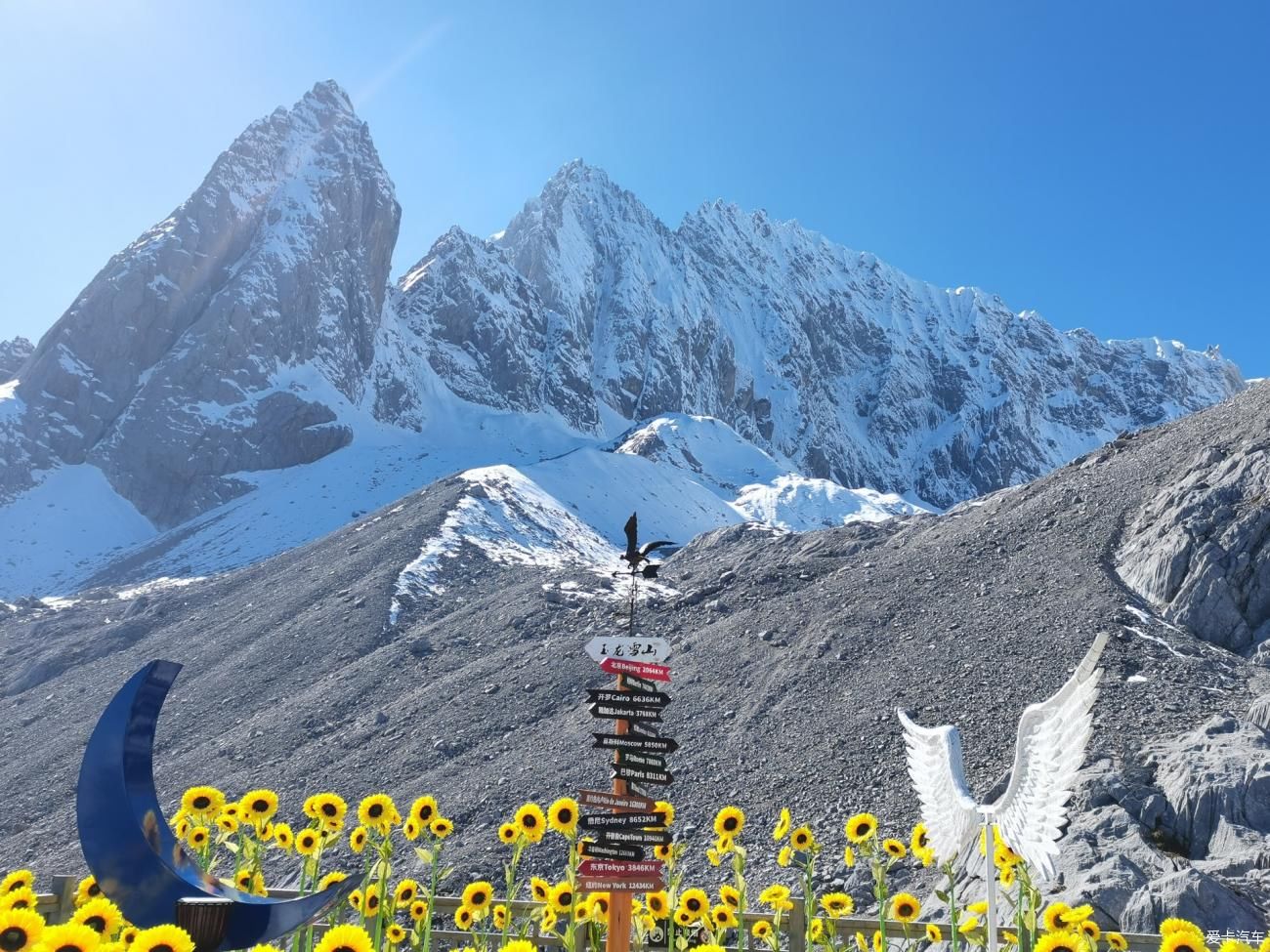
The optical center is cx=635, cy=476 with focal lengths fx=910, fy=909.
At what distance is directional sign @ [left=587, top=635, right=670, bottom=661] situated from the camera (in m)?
6.05

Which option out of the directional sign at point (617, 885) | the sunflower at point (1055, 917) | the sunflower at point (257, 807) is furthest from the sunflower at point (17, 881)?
the sunflower at point (1055, 917)

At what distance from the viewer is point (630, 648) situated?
6.07 metres

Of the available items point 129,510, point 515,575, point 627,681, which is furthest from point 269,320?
point 627,681

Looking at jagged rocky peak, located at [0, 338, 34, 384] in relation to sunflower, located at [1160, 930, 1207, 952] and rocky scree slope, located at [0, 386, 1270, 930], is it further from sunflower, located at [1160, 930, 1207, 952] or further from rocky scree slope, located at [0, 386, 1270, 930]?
sunflower, located at [1160, 930, 1207, 952]

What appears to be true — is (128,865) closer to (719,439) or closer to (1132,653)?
(1132,653)

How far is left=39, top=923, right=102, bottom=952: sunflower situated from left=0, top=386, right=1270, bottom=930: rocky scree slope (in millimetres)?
11121

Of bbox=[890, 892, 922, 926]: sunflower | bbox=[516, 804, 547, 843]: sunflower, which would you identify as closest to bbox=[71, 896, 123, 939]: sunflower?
bbox=[516, 804, 547, 843]: sunflower

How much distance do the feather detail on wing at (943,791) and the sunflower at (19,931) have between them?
3846 millimetres

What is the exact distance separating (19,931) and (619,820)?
3283 mm

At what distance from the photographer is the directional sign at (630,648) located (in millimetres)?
6047

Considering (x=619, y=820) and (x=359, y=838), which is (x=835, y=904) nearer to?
(x=619, y=820)

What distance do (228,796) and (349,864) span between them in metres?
7.21

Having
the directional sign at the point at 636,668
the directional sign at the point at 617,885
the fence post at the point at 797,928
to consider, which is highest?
the directional sign at the point at 636,668

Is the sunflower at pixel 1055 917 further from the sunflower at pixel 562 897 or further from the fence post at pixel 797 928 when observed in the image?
the sunflower at pixel 562 897
